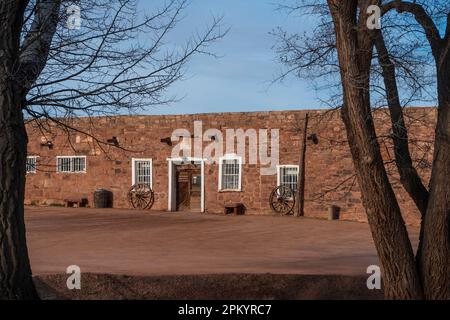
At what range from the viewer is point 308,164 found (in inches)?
920

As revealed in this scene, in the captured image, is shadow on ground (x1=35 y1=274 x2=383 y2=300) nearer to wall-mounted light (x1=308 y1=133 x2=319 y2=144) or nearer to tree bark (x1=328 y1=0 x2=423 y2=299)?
tree bark (x1=328 y1=0 x2=423 y2=299)

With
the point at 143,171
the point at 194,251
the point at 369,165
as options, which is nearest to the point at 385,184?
the point at 369,165

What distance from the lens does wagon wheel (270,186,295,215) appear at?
2375 cm

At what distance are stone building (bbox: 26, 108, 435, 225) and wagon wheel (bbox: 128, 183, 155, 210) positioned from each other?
0.74 ft

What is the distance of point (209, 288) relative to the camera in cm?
973

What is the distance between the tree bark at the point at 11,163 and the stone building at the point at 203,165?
14.6m

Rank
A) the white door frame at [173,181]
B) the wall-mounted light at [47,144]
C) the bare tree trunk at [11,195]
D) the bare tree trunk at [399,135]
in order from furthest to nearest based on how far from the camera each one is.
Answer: the wall-mounted light at [47,144], the white door frame at [173,181], the bare tree trunk at [399,135], the bare tree trunk at [11,195]

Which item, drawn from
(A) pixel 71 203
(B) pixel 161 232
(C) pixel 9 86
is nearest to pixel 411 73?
(C) pixel 9 86

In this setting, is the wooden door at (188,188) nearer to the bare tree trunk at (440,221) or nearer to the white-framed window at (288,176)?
the white-framed window at (288,176)

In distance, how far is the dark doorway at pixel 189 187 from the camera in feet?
84.2

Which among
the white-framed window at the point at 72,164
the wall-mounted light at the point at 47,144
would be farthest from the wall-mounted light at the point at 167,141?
the wall-mounted light at the point at 47,144

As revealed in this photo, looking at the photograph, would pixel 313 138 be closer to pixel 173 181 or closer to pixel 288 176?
pixel 288 176

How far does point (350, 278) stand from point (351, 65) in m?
4.29

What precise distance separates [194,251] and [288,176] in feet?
31.1
